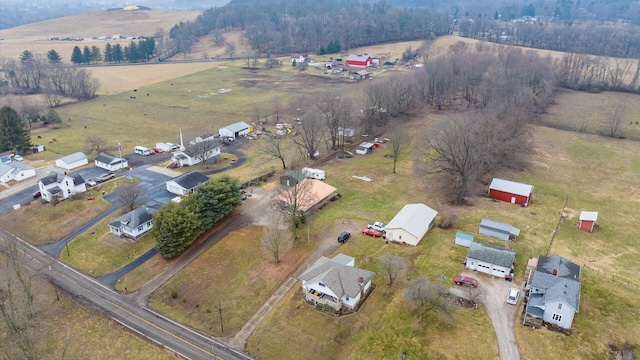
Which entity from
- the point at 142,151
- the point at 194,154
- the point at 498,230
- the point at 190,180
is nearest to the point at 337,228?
the point at 498,230

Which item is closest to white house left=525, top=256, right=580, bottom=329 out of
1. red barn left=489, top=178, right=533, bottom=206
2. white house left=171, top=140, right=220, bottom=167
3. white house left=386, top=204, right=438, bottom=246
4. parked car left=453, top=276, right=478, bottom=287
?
parked car left=453, top=276, right=478, bottom=287

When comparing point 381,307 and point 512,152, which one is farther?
point 512,152

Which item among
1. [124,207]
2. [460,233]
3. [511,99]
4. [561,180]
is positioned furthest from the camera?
[511,99]

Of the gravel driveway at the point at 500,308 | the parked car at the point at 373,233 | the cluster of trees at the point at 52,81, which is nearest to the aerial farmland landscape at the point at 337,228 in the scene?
the gravel driveway at the point at 500,308

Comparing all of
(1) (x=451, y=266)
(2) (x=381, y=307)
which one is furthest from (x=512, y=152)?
(2) (x=381, y=307)

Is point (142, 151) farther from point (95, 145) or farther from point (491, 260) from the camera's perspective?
point (491, 260)

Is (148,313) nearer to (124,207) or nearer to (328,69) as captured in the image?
(124,207)
